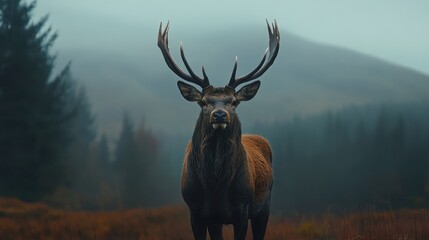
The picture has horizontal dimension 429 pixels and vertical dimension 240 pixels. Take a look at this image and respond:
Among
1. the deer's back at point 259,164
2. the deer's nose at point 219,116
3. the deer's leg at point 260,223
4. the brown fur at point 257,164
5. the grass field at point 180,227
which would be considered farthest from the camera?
the deer's leg at point 260,223

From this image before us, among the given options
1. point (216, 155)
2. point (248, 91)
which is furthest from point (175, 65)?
point (216, 155)

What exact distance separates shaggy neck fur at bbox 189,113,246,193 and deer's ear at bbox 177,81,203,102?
238 mm

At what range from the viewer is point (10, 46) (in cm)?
1894

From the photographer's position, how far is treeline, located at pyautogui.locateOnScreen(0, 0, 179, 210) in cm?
1833

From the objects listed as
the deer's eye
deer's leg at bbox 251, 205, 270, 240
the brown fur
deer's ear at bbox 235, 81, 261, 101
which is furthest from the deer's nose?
deer's leg at bbox 251, 205, 270, 240

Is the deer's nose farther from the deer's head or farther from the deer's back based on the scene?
the deer's back

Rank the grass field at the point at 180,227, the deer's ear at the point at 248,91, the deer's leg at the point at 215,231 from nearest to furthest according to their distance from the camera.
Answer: the deer's ear at the point at 248,91 → the deer's leg at the point at 215,231 → the grass field at the point at 180,227

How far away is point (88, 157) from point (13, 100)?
4.75m

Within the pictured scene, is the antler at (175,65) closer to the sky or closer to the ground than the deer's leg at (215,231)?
closer to the sky

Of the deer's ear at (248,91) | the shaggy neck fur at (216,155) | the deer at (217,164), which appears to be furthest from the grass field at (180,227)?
the deer's ear at (248,91)

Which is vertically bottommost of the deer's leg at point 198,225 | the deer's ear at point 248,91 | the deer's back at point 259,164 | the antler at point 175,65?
the deer's leg at point 198,225

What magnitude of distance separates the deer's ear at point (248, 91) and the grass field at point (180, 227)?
2.37 metres

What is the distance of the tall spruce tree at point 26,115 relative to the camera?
18.2m

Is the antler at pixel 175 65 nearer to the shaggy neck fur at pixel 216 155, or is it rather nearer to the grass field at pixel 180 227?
the shaggy neck fur at pixel 216 155
